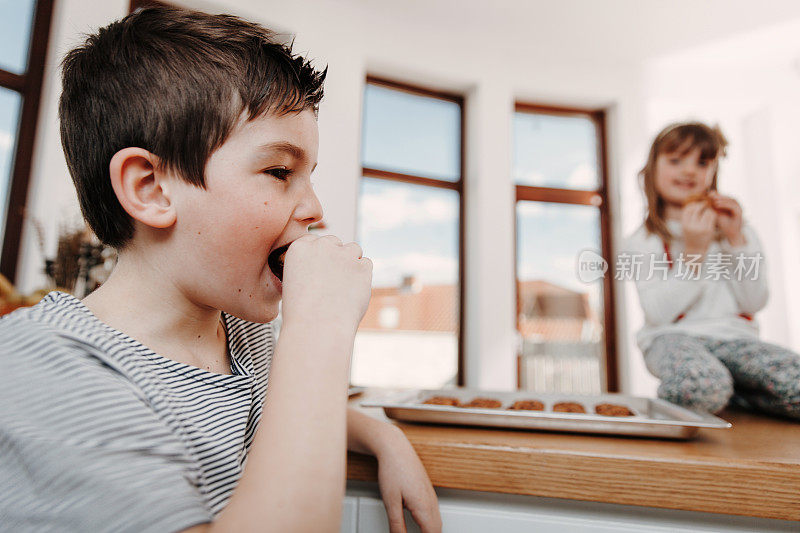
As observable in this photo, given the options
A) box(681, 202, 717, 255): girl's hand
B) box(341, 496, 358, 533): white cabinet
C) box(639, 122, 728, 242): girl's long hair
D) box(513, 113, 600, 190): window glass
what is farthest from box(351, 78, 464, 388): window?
box(341, 496, 358, 533): white cabinet

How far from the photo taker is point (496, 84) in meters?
3.03

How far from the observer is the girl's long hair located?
111 centimetres

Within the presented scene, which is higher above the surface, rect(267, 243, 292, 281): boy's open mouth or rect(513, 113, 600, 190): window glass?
rect(513, 113, 600, 190): window glass

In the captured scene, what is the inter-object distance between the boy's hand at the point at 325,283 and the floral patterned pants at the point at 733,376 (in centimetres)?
60

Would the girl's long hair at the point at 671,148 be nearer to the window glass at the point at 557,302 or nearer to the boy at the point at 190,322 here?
the boy at the point at 190,322

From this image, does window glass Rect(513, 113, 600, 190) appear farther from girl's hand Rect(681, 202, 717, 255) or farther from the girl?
girl's hand Rect(681, 202, 717, 255)

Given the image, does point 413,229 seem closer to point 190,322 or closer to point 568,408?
point 568,408

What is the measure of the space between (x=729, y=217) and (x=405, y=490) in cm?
98

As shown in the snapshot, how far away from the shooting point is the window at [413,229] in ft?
9.13

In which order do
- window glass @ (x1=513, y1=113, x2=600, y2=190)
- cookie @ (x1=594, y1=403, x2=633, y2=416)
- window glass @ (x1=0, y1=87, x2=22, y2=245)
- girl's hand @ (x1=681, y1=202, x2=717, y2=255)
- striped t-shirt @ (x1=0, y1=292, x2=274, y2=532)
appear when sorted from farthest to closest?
1. window glass @ (x1=513, y1=113, x2=600, y2=190)
2. window glass @ (x1=0, y1=87, x2=22, y2=245)
3. girl's hand @ (x1=681, y1=202, x2=717, y2=255)
4. cookie @ (x1=594, y1=403, x2=633, y2=416)
5. striped t-shirt @ (x1=0, y1=292, x2=274, y2=532)

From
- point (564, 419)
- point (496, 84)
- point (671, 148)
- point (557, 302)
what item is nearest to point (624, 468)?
point (564, 419)

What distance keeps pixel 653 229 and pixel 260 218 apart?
103 centimetres

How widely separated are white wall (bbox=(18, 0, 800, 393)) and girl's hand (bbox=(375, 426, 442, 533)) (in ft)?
6.15

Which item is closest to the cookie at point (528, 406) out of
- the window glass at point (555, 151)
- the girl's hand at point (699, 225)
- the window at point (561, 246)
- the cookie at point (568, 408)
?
the cookie at point (568, 408)
